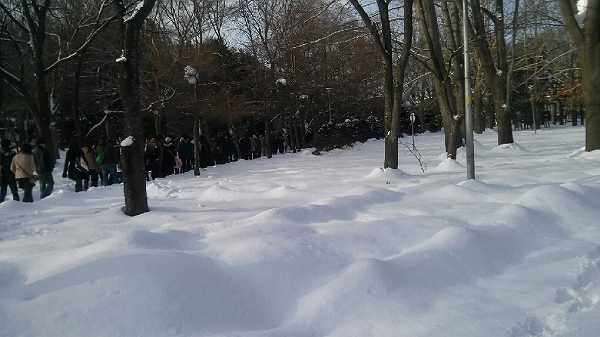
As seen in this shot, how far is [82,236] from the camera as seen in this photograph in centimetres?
555

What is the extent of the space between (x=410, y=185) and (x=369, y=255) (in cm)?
438

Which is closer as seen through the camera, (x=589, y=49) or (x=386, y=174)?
(x=386, y=174)

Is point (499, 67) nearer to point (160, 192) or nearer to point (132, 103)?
point (160, 192)

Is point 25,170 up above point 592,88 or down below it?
below

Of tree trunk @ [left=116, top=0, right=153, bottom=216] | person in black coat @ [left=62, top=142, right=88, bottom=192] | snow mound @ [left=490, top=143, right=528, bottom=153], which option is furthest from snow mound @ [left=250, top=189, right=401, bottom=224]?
snow mound @ [left=490, top=143, right=528, bottom=153]

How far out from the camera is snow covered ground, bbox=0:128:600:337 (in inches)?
126

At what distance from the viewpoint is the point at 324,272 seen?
4.17 m

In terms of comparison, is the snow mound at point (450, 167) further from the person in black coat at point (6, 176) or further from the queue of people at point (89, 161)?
the person in black coat at point (6, 176)

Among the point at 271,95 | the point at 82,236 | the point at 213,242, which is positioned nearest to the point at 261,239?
the point at 213,242

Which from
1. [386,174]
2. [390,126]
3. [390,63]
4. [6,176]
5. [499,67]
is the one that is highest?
[499,67]

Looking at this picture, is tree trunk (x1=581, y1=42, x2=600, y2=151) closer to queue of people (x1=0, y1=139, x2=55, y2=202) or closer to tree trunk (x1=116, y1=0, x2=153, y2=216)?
tree trunk (x1=116, y1=0, x2=153, y2=216)

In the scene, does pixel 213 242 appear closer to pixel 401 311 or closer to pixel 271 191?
pixel 401 311

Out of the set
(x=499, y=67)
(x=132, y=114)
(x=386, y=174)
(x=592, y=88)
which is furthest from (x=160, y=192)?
(x=499, y=67)

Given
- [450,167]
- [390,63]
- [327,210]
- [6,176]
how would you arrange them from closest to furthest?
[327,210] → [390,63] → [6,176] → [450,167]
